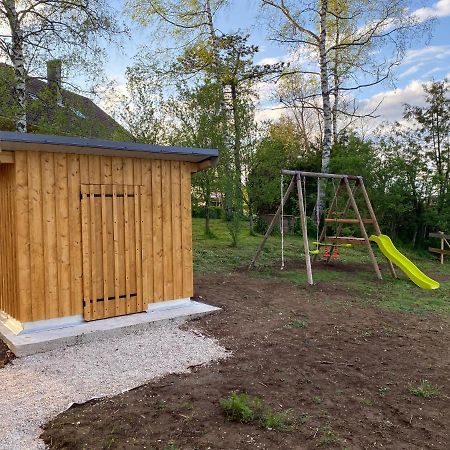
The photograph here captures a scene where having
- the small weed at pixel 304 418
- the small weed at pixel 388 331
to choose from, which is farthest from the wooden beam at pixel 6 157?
the small weed at pixel 388 331

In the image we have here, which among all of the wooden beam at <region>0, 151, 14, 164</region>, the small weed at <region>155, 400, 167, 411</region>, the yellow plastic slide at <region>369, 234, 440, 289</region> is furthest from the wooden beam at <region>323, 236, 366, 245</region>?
the wooden beam at <region>0, 151, 14, 164</region>

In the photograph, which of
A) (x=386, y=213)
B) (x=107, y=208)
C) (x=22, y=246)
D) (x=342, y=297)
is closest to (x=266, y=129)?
(x=386, y=213)

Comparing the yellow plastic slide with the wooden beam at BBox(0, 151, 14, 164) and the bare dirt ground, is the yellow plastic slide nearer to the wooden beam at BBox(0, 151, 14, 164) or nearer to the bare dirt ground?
the bare dirt ground

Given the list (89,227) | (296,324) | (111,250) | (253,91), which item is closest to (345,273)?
(296,324)

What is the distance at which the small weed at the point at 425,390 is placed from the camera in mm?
3389

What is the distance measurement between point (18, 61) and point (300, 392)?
8577mm

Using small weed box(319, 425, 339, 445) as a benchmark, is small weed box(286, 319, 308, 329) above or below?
above

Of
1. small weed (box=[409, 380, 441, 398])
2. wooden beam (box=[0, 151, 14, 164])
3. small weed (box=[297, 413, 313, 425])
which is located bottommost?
small weed (box=[409, 380, 441, 398])

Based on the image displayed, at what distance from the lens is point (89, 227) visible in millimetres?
5172

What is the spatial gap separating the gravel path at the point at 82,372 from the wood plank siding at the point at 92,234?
0.73 m

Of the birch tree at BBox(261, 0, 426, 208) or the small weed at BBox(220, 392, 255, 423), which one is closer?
the small weed at BBox(220, 392, 255, 423)

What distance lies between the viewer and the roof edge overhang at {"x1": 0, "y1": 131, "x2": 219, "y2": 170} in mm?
4320

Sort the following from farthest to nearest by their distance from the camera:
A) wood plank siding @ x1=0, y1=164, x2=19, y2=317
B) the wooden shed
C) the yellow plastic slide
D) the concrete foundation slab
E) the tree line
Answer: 1. the tree line
2. the yellow plastic slide
3. wood plank siding @ x1=0, y1=164, x2=19, y2=317
4. the wooden shed
5. the concrete foundation slab

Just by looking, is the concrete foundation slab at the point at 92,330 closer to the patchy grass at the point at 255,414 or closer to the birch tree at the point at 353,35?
the patchy grass at the point at 255,414
